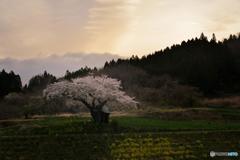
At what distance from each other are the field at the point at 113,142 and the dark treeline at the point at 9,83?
63.6 metres

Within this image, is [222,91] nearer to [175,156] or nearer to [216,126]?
[216,126]

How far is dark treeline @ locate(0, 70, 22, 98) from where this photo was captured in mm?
103887

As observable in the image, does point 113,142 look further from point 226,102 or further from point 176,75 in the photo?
point 176,75

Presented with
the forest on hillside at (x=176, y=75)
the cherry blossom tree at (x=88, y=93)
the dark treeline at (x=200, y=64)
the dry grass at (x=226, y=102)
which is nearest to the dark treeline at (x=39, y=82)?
the forest on hillside at (x=176, y=75)

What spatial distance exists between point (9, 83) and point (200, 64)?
41550mm


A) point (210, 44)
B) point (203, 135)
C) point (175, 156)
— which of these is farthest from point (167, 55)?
point (175, 156)

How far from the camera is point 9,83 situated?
10725 centimetres

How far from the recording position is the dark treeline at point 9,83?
104 metres

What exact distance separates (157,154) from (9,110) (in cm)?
4826

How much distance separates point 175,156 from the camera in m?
30.9

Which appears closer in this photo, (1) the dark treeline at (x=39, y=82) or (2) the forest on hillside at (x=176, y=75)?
(2) the forest on hillside at (x=176, y=75)

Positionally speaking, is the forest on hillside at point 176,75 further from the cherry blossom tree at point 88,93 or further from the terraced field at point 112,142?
the terraced field at point 112,142

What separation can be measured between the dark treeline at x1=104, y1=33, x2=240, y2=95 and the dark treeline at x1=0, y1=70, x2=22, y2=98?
2004 cm

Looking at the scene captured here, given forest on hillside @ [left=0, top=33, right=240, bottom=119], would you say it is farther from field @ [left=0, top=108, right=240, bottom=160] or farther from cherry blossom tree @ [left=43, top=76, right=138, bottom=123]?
field @ [left=0, top=108, right=240, bottom=160]
